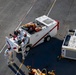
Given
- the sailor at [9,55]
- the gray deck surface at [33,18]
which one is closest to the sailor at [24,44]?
the gray deck surface at [33,18]

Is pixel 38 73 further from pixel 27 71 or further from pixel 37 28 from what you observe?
pixel 37 28

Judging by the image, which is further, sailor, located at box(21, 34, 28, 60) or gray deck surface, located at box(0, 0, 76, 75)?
sailor, located at box(21, 34, 28, 60)

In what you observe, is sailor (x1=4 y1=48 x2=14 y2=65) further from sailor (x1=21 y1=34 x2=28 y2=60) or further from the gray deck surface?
sailor (x1=21 y1=34 x2=28 y2=60)

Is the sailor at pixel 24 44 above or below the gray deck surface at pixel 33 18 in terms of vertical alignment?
above

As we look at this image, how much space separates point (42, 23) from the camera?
2884cm

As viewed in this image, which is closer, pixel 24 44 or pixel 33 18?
pixel 24 44

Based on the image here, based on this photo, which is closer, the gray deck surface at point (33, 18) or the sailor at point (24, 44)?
the gray deck surface at point (33, 18)

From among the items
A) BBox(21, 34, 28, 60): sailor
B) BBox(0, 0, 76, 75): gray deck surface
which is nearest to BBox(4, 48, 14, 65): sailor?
BBox(0, 0, 76, 75): gray deck surface

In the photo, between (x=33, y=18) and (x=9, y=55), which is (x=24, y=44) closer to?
(x=9, y=55)

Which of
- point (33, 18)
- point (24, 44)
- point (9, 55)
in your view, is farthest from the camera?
point (33, 18)

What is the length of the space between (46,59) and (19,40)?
11.3 ft

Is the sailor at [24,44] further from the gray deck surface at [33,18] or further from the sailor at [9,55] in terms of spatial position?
the sailor at [9,55]

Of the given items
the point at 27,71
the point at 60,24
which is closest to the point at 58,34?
the point at 60,24

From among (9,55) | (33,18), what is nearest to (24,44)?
(9,55)
